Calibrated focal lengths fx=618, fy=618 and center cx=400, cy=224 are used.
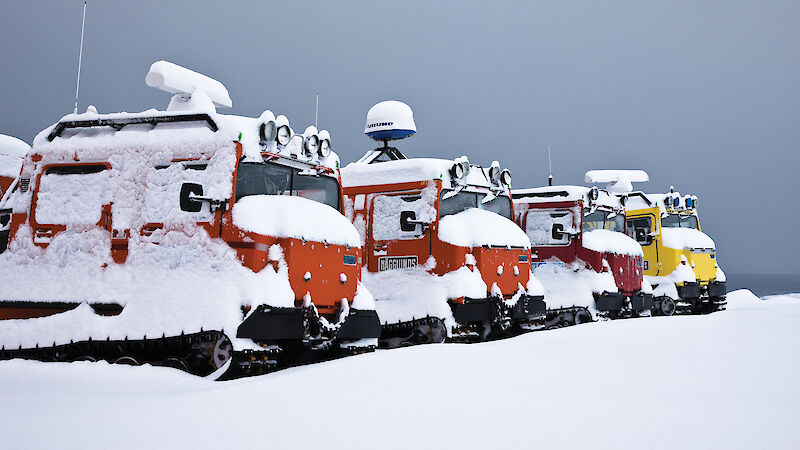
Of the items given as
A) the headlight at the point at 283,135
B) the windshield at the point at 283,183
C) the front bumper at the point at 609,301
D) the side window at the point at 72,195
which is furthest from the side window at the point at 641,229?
the side window at the point at 72,195

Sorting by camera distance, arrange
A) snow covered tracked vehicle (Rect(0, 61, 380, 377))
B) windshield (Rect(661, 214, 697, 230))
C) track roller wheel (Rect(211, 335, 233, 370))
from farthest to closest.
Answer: windshield (Rect(661, 214, 697, 230))
snow covered tracked vehicle (Rect(0, 61, 380, 377))
track roller wheel (Rect(211, 335, 233, 370))

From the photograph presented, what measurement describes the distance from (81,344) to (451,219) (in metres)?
5.29

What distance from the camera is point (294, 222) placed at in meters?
6.12

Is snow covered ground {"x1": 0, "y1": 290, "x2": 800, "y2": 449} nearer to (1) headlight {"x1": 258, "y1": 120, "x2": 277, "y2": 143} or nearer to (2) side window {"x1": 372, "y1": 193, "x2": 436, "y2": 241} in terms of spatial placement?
(1) headlight {"x1": 258, "y1": 120, "x2": 277, "y2": 143}

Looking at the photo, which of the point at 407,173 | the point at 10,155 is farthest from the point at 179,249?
the point at 10,155

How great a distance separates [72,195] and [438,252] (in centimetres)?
479

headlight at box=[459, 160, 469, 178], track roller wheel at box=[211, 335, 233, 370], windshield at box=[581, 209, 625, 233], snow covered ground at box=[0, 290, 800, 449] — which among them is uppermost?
headlight at box=[459, 160, 469, 178]

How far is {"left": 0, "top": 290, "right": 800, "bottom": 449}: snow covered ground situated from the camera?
3.27 meters

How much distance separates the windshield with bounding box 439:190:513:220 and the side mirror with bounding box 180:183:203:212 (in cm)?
432

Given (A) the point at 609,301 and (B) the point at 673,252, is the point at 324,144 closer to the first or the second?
(A) the point at 609,301

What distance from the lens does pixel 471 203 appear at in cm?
992

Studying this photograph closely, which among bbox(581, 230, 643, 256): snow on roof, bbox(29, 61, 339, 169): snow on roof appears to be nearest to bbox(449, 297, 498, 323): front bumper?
bbox(29, 61, 339, 169): snow on roof

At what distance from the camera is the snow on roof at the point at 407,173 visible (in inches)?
367

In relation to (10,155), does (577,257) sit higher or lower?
lower
